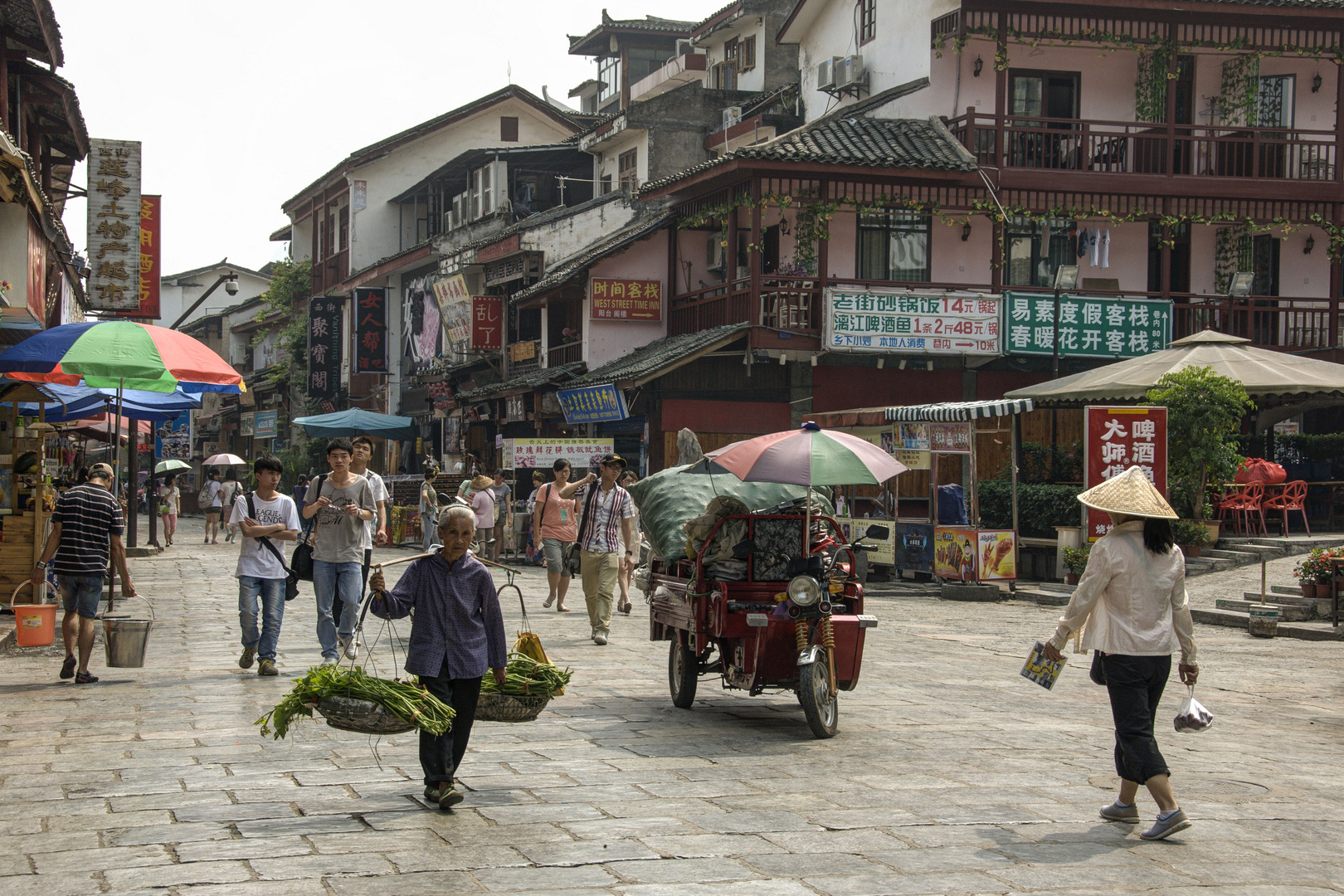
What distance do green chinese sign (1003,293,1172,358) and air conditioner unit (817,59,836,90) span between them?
7601 mm

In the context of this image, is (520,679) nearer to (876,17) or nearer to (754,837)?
(754,837)

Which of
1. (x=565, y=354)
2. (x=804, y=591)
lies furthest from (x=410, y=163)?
(x=804, y=591)

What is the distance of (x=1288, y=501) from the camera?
19797 millimetres

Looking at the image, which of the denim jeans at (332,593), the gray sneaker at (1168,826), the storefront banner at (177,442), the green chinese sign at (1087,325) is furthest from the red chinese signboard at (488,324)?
the gray sneaker at (1168,826)

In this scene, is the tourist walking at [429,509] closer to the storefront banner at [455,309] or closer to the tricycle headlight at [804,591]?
the storefront banner at [455,309]

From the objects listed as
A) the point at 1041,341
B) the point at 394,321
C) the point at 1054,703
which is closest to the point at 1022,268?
the point at 1041,341

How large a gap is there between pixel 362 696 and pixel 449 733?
0.59 metres

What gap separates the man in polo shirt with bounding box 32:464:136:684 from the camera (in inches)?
381

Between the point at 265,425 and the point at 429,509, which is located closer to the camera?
the point at 429,509

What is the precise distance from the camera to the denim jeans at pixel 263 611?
9891 mm

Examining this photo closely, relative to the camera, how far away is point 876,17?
27406 millimetres

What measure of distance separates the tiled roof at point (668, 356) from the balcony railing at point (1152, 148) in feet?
20.0

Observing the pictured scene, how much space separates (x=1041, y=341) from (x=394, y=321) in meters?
21.4

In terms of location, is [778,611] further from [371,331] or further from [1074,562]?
[371,331]
